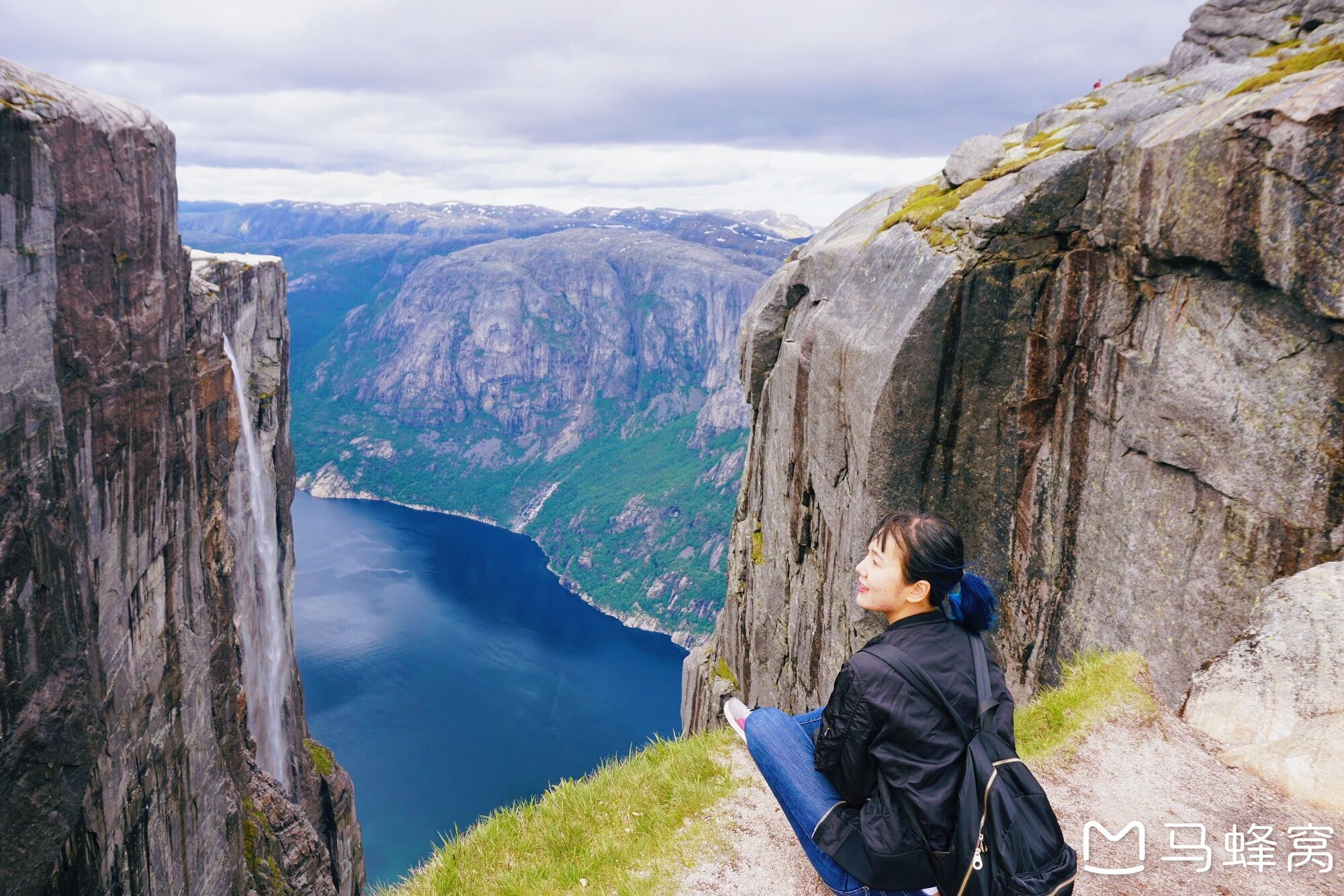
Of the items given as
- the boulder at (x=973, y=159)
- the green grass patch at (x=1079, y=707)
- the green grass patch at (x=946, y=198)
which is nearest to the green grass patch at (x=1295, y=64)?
the green grass patch at (x=946, y=198)

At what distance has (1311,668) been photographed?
866cm

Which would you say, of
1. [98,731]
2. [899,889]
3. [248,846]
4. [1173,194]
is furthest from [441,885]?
[248,846]

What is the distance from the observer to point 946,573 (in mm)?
6273

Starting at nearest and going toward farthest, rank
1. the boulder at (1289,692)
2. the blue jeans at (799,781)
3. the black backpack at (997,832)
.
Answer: the black backpack at (997,832) → the blue jeans at (799,781) → the boulder at (1289,692)

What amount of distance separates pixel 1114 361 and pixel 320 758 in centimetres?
5994

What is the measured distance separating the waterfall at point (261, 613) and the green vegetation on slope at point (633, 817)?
40.1m

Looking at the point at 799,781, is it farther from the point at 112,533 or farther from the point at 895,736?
the point at 112,533

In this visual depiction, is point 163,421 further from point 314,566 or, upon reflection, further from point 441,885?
point 314,566

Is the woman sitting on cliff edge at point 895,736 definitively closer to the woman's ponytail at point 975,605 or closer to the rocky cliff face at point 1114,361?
the woman's ponytail at point 975,605

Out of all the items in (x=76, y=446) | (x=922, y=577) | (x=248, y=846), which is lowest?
(x=248, y=846)

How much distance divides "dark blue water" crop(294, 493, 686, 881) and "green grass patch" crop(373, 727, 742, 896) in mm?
80118

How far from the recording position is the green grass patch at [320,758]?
56250mm

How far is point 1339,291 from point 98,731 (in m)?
31.1

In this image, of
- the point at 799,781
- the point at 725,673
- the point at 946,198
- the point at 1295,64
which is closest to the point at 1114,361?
the point at 1295,64
